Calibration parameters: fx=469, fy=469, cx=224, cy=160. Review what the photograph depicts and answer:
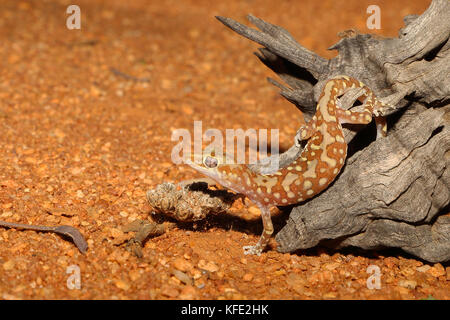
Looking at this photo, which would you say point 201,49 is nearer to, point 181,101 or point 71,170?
point 181,101

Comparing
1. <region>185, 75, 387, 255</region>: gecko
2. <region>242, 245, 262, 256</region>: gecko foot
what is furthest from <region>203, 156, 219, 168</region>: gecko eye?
<region>242, 245, 262, 256</region>: gecko foot

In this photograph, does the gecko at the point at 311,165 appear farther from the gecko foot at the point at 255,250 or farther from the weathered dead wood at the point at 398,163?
the weathered dead wood at the point at 398,163

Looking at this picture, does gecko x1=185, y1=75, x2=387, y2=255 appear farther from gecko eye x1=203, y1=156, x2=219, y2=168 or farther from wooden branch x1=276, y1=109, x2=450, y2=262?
wooden branch x1=276, y1=109, x2=450, y2=262

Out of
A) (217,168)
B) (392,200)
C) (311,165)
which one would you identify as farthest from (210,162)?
(392,200)

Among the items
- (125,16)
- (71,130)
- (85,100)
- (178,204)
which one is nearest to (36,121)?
(71,130)

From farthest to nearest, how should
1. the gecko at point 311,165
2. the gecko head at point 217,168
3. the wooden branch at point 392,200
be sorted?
the gecko head at point 217,168
the gecko at point 311,165
the wooden branch at point 392,200

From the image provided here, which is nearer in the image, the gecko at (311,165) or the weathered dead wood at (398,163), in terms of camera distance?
the weathered dead wood at (398,163)

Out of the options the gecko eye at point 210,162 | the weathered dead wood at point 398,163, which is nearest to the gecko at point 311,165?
the gecko eye at point 210,162
